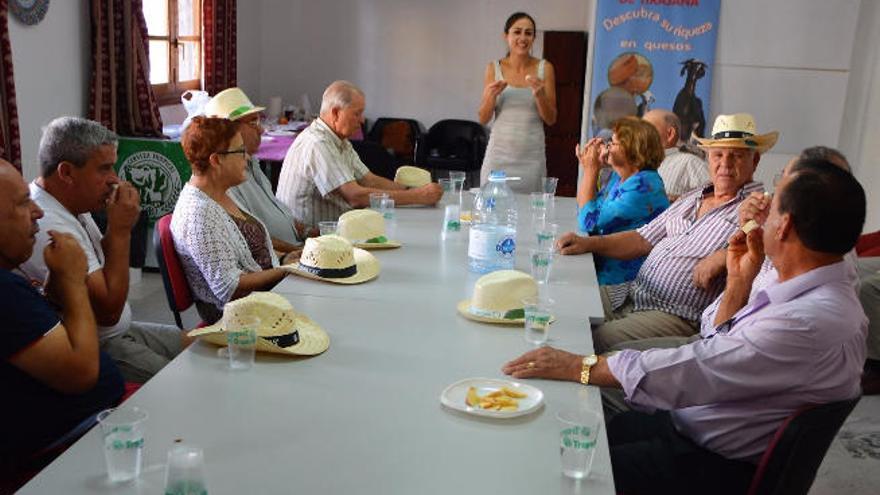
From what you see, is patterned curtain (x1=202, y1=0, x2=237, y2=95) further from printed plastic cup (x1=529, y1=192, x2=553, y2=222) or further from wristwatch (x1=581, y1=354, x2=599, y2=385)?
wristwatch (x1=581, y1=354, x2=599, y2=385)

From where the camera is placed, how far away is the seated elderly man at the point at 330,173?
3.92 meters

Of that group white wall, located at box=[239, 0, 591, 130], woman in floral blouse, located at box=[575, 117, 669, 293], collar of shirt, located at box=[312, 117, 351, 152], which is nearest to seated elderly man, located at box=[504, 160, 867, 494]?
woman in floral blouse, located at box=[575, 117, 669, 293]

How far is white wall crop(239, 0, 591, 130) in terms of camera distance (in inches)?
328

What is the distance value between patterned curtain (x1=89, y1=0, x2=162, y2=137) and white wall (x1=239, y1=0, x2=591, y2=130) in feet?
8.23

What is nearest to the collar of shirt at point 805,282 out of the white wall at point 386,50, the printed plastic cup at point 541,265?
the printed plastic cup at point 541,265

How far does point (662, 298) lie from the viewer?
3.17m

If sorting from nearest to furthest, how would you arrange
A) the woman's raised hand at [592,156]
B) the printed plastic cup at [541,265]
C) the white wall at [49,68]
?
the printed plastic cup at [541,265]
the woman's raised hand at [592,156]
the white wall at [49,68]

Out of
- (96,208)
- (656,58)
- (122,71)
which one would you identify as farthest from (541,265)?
(122,71)

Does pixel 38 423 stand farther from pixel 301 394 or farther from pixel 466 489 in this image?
pixel 466 489

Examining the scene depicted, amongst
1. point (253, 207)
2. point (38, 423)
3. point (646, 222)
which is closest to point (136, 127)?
point (253, 207)

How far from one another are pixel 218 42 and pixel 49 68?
260cm

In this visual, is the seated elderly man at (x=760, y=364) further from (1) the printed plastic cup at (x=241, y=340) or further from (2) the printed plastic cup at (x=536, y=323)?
(1) the printed plastic cup at (x=241, y=340)

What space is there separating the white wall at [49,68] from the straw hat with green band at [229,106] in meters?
1.91

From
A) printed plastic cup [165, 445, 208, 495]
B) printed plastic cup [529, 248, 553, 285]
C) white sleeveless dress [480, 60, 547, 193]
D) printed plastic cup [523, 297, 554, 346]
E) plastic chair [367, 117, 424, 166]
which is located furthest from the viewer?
plastic chair [367, 117, 424, 166]
